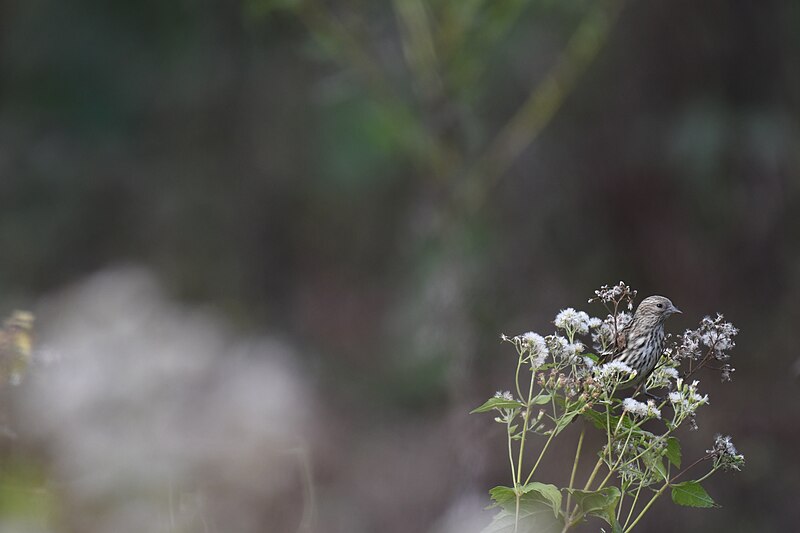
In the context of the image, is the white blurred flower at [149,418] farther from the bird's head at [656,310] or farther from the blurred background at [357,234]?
the bird's head at [656,310]

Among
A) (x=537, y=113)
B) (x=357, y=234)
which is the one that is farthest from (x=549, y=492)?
(x=357, y=234)

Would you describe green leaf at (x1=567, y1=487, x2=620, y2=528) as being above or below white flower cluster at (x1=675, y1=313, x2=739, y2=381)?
below

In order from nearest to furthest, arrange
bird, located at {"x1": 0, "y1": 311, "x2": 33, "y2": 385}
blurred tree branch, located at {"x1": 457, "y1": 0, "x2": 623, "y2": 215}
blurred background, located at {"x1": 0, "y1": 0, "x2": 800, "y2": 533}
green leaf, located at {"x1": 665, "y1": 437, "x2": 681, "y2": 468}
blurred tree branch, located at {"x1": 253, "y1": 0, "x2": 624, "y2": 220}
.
Result: green leaf, located at {"x1": 665, "y1": 437, "x2": 681, "y2": 468}
bird, located at {"x1": 0, "y1": 311, "x2": 33, "y2": 385}
blurred background, located at {"x1": 0, "y1": 0, "x2": 800, "y2": 533}
blurred tree branch, located at {"x1": 253, "y1": 0, "x2": 624, "y2": 220}
blurred tree branch, located at {"x1": 457, "y1": 0, "x2": 623, "y2": 215}

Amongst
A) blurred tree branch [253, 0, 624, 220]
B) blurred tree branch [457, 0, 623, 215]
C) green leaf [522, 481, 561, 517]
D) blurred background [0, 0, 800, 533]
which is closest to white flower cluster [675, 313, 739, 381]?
green leaf [522, 481, 561, 517]

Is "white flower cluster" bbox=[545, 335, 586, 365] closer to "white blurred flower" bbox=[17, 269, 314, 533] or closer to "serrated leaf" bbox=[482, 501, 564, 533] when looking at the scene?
"serrated leaf" bbox=[482, 501, 564, 533]

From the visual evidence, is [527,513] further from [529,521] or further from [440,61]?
[440,61]

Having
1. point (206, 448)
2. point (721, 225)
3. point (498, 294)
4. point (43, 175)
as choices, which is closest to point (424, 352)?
point (498, 294)

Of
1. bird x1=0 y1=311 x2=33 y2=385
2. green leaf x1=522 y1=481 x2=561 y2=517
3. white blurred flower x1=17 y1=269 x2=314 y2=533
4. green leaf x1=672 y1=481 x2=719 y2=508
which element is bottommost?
green leaf x1=672 y1=481 x2=719 y2=508
